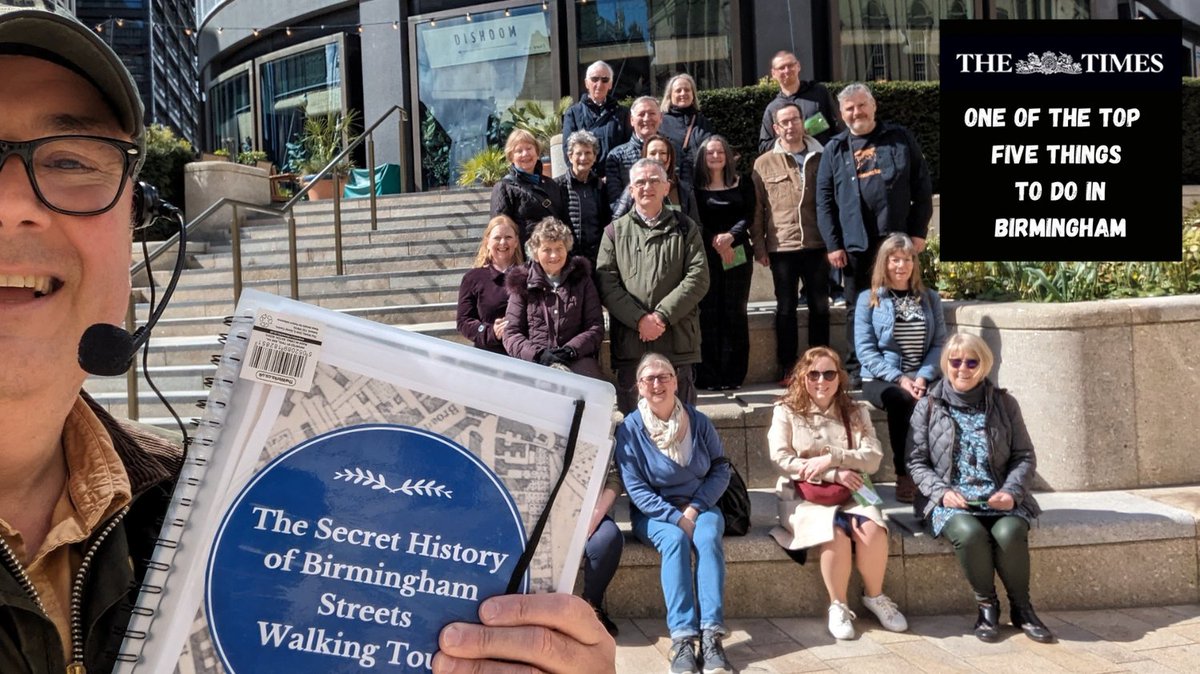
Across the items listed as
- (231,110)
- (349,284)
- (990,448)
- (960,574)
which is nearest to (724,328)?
(990,448)

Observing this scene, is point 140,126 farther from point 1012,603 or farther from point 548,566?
point 1012,603

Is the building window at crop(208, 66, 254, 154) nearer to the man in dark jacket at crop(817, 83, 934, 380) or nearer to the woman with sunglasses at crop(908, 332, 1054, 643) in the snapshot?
the man in dark jacket at crop(817, 83, 934, 380)

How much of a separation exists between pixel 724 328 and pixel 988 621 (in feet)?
9.27

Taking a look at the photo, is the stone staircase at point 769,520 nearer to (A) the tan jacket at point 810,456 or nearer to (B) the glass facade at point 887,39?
(A) the tan jacket at point 810,456

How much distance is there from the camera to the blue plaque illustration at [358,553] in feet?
3.19

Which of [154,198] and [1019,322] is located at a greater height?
[154,198]

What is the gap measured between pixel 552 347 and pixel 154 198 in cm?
473

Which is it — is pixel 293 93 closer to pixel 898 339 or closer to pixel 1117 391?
pixel 898 339

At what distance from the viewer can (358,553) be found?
993mm

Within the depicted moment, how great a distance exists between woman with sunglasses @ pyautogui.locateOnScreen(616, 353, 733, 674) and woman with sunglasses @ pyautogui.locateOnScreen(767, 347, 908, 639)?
0.39 m

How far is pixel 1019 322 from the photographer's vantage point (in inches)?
258

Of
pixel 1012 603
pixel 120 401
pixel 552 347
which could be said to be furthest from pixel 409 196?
pixel 1012 603

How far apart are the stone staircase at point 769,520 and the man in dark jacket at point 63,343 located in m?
4.39

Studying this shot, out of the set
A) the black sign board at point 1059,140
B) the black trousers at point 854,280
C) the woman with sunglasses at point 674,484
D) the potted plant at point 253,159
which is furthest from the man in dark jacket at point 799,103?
the potted plant at point 253,159
